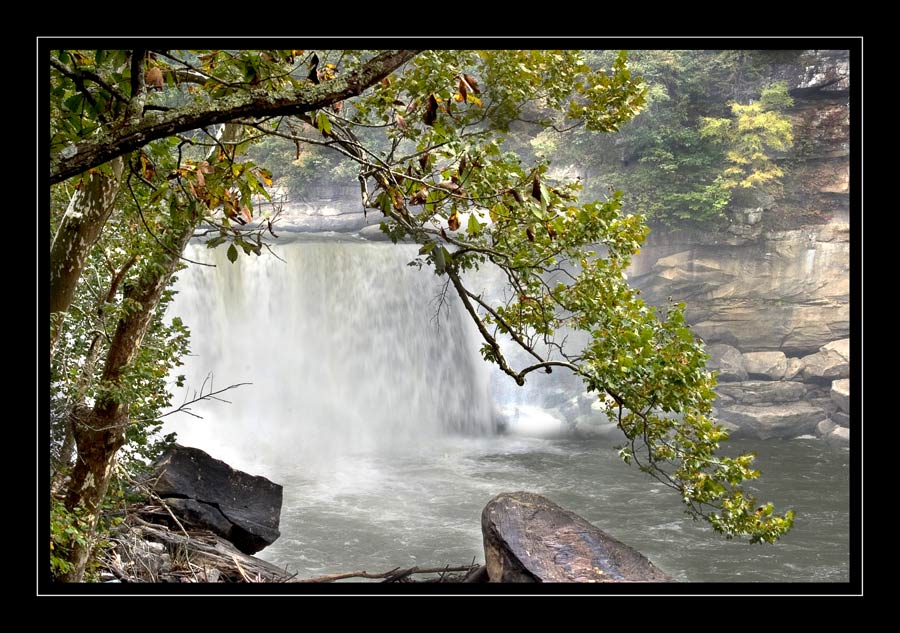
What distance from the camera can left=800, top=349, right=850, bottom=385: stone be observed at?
13.3 m

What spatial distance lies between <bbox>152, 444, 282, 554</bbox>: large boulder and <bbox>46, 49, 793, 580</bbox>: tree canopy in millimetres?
914

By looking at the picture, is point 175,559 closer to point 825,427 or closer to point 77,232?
point 77,232

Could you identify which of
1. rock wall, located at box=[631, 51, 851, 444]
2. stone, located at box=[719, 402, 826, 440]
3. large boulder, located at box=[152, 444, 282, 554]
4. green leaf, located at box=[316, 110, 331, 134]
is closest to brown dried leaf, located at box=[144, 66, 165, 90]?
green leaf, located at box=[316, 110, 331, 134]

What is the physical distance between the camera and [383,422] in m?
13.0

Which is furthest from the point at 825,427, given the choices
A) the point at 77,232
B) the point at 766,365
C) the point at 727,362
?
the point at 77,232

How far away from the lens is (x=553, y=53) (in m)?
3.30

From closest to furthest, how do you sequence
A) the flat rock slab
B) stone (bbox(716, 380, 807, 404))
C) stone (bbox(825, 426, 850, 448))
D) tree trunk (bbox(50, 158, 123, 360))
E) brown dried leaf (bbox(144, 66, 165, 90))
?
brown dried leaf (bbox(144, 66, 165, 90)) < tree trunk (bbox(50, 158, 123, 360)) < the flat rock slab < stone (bbox(825, 426, 850, 448)) < stone (bbox(716, 380, 807, 404))

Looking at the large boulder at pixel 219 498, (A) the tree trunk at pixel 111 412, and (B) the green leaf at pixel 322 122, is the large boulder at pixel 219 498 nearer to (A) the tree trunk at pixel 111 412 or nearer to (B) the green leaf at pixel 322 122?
(A) the tree trunk at pixel 111 412

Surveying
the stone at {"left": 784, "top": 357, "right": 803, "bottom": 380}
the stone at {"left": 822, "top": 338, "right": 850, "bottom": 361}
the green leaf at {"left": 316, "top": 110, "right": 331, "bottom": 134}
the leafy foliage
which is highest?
the leafy foliage

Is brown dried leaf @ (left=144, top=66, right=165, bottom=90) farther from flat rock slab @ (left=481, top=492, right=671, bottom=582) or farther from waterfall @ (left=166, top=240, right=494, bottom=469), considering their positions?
waterfall @ (left=166, top=240, right=494, bottom=469)

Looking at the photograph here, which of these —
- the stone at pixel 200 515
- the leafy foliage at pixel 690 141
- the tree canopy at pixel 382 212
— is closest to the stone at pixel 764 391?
the leafy foliage at pixel 690 141
